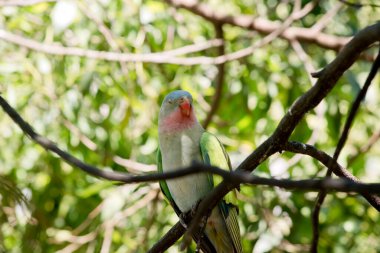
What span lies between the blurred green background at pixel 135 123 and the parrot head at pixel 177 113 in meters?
1.00

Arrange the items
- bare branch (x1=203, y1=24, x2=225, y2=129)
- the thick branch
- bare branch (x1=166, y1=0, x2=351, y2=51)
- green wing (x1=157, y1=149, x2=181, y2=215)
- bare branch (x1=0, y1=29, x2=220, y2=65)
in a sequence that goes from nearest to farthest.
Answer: the thick branch
green wing (x1=157, y1=149, x2=181, y2=215)
bare branch (x1=0, y1=29, x2=220, y2=65)
bare branch (x1=203, y1=24, x2=225, y2=129)
bare branch (x1=166, y1=0, x2=351, y2=51)

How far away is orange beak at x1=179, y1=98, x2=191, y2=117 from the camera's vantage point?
134 inches

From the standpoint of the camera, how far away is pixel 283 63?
575cm

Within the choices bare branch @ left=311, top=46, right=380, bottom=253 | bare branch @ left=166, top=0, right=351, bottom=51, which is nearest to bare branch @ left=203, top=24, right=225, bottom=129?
bare branch @ left=166, top=0, right=351, bottom=51

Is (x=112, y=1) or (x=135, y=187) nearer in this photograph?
(x=135, y=187)

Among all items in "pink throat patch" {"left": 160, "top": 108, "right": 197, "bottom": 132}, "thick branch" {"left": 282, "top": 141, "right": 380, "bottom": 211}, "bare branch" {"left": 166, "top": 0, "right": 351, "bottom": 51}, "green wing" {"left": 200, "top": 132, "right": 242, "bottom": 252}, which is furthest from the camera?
"bare branch" {"left": 166, "top": 0, "right": 351, "bottom": 51}

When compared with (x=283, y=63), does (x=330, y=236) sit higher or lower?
lower

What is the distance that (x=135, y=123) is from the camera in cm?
540

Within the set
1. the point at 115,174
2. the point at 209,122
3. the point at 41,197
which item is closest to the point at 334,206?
the point at 209,122

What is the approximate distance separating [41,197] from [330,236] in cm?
221

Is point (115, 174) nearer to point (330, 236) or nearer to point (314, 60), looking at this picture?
point (330, 236)

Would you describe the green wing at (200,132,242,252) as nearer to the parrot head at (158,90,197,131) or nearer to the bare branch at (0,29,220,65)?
the parrot head at (158,90,197,131)

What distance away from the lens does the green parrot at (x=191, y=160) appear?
3299 millimetres

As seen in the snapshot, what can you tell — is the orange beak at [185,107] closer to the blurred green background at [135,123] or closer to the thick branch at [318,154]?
the blurred green background at [135,123]
